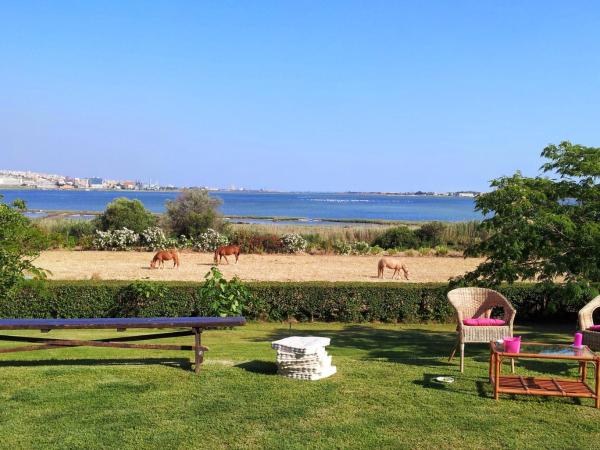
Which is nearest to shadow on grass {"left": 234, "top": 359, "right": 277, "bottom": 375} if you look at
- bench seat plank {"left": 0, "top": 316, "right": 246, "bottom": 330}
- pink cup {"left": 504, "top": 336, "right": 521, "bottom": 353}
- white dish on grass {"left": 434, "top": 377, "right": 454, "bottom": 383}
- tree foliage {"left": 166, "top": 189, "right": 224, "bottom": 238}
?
bench seat plank {"left": 0, "top": 316, "right": 246, "bottom": 330}

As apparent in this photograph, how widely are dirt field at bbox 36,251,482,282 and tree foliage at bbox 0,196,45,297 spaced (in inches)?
268

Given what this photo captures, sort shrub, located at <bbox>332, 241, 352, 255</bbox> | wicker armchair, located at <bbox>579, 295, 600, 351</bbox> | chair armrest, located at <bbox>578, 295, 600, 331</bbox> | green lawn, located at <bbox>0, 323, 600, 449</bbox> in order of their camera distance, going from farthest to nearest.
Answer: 1. shrub, located at <bbox>332, 241, 352, 255</bbox>
2. chair armrest, located at <bbox>578, 295, 600, 331</bbox>
3. wicker armchair, located at <bbox>579, 295, 600, 351</bbox>
4. green lawn, located at <bbox>0, 323, 600, 449</bbox>

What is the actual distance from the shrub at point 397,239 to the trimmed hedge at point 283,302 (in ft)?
59.7

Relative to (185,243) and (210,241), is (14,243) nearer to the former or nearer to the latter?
(210,241)

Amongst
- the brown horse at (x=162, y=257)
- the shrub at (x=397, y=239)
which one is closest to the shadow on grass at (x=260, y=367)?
the brown horse at (x=162, y=257)

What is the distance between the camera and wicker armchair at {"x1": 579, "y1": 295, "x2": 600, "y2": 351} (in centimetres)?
690

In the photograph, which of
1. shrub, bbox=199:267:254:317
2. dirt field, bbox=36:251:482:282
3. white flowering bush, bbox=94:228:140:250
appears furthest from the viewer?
white flowering bush, bbox=94:228:140:250

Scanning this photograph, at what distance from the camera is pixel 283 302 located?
1274 centimetres

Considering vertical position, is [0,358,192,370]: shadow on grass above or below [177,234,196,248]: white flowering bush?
above

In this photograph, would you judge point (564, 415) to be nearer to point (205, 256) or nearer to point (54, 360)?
point (54, 360)

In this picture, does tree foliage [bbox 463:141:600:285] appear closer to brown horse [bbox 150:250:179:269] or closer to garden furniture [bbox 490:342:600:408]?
garden furniture [bbox 490:342:600:408]

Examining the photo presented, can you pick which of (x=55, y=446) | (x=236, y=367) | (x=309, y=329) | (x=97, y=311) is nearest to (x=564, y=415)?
(x=236, y=367)

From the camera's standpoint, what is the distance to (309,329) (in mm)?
11812

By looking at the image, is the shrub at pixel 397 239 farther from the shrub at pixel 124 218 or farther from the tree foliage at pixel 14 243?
the tree foliage at pixel 14 243
